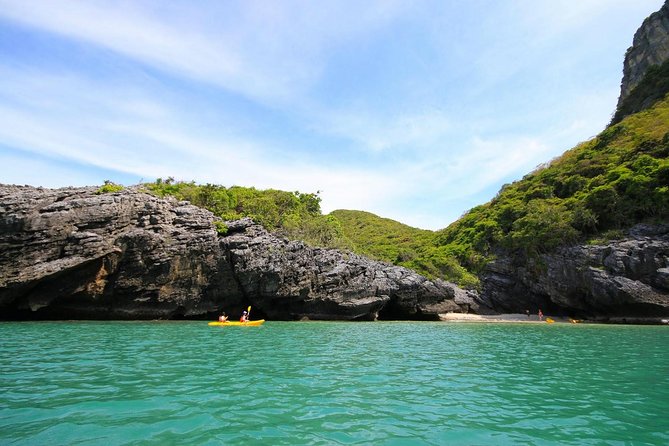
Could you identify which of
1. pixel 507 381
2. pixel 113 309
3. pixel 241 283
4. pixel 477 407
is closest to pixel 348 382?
pixel 477 407

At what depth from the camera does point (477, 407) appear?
794cm

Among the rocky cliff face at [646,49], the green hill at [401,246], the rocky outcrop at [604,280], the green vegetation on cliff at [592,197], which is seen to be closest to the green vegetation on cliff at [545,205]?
the green vegetation on cliff at [592,197]

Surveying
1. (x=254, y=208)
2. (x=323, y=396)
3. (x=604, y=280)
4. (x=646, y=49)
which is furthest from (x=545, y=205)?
(x=646, y=49)

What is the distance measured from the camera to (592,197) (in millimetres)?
46406

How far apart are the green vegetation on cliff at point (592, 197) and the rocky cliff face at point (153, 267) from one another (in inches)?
751

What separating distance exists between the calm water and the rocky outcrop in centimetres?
2642

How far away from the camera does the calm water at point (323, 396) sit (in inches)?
244

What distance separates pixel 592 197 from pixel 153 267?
49568 mm

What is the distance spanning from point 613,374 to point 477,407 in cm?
683

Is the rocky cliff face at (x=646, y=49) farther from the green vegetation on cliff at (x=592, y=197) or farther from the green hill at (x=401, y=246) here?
the green hill at (x=401, y=246)

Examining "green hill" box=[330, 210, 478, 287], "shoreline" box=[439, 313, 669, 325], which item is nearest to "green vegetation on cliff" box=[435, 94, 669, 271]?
"green hill" box=[330, 210, 478, 287]

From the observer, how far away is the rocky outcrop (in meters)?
36.2

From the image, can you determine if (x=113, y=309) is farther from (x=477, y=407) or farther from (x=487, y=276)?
(x=487, y=276)

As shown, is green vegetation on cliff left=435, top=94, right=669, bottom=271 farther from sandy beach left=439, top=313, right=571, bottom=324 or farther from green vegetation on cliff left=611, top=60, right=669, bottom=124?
sandy beach left=439, top=313, right=571, bottom=324
